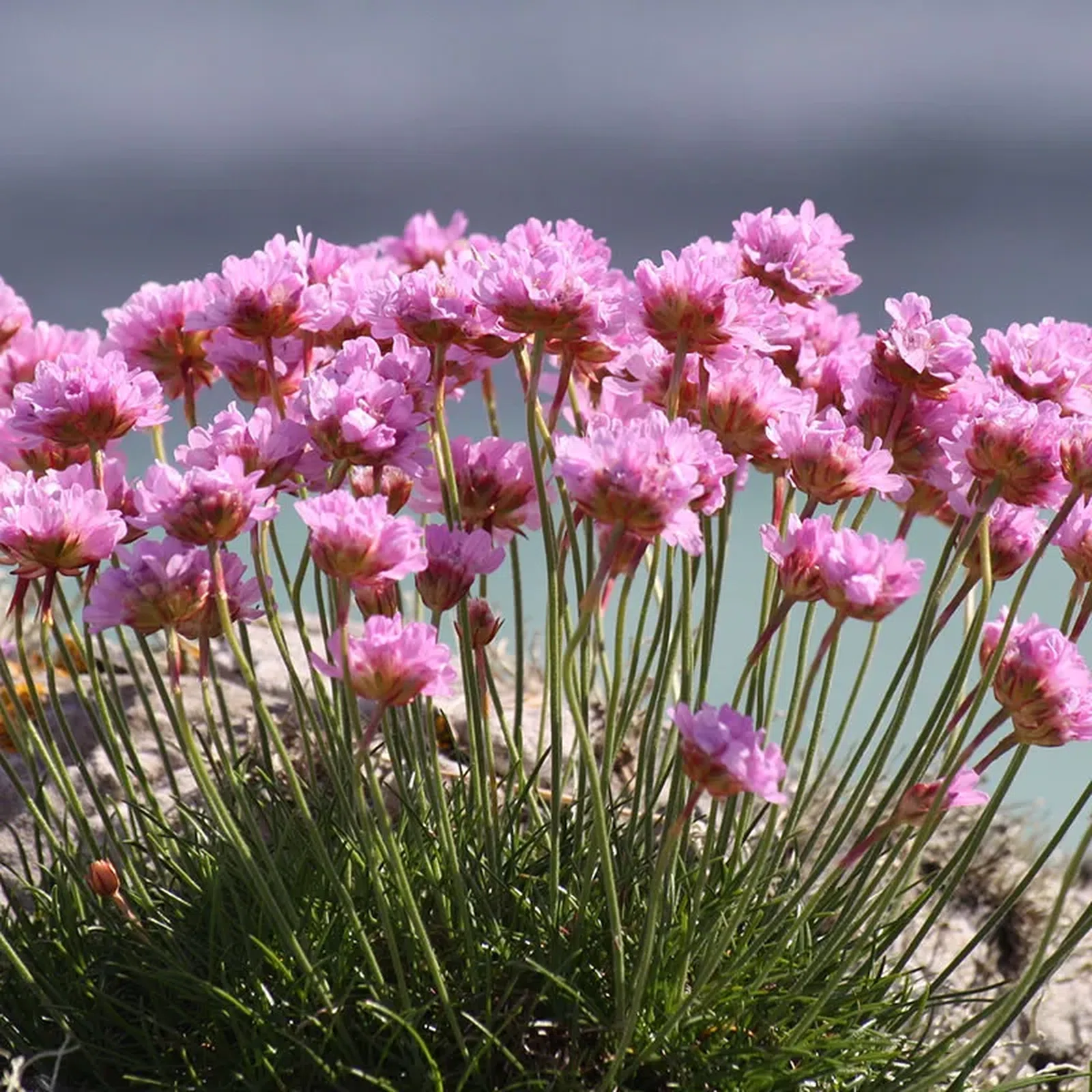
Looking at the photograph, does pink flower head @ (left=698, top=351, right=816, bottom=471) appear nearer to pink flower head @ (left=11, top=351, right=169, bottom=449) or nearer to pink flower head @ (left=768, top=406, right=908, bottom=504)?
pink flower head @ (left=768, top=406, right=908, bottom=504)

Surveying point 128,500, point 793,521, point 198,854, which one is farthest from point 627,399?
point 198,854

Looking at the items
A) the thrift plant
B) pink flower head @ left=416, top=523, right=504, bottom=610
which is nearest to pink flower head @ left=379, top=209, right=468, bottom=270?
the thrift plant

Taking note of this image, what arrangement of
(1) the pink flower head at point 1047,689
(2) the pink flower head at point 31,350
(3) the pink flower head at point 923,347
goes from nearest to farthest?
(1) the pink flower head at point 1047,689 → (3) the pink flower head at point 923,347 → (2) the pink flower head at point 31,350

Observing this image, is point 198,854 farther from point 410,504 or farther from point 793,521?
point 793,521

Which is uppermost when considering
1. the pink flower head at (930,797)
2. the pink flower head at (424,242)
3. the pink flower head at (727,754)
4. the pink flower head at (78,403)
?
the pink flower head at (424,242)

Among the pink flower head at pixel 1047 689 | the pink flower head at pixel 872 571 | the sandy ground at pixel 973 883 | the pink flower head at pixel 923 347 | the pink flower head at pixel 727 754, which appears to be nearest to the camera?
the pink flower head at pixel 727 754

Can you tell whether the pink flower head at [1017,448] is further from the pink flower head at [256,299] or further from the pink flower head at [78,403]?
the pink flower head at [78,403]

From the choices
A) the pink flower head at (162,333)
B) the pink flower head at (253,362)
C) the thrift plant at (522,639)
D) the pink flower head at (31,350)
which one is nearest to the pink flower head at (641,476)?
the thrift plant at (522,639)
